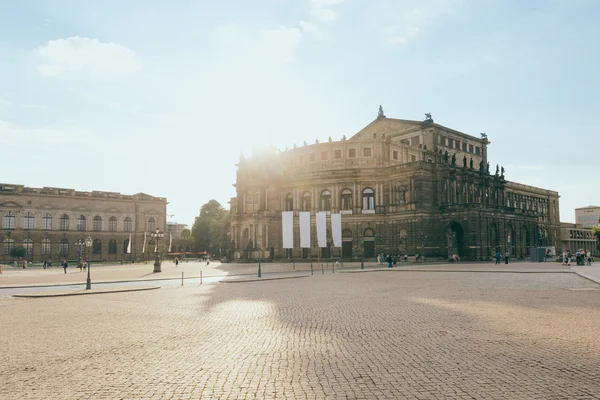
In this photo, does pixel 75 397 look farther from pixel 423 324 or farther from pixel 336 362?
pixel 423 324

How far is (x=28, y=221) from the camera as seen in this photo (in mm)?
95625

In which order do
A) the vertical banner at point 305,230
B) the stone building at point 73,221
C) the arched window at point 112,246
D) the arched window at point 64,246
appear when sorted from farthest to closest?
the arched window at point 112,246 → the arched window at point 64,246 → the stone building at point 73,221 → the vertical banner at point 305,230

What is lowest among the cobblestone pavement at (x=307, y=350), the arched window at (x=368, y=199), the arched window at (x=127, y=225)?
the cobblestone pavement at (x=307, y=350)

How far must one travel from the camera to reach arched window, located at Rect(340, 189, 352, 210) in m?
74.6

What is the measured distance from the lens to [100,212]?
4087 inches

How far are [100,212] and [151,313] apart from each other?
9410 centimetres

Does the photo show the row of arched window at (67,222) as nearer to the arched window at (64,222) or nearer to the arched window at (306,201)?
the arched window at (64,222)

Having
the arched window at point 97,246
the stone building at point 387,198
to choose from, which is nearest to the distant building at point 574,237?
the stone building at point 387,198

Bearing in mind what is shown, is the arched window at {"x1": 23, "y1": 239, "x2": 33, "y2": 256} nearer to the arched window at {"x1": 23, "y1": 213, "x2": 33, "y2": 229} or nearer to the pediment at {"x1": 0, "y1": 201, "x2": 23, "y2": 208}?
the arched window at {"x1": 23, "y1": 213, "x2": 33, "y2": 229}

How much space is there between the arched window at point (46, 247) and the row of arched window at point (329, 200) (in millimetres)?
53779

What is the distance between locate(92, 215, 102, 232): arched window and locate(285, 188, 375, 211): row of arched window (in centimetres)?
4838

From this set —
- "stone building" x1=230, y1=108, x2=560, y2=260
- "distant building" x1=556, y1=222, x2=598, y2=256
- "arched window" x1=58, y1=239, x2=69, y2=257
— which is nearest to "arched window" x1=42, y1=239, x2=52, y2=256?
"arched window" x1=58, y1=239, x2=69, y2=257

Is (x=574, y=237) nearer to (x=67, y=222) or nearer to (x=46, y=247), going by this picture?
(x=67, y=222)

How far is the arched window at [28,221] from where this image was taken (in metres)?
95.2
